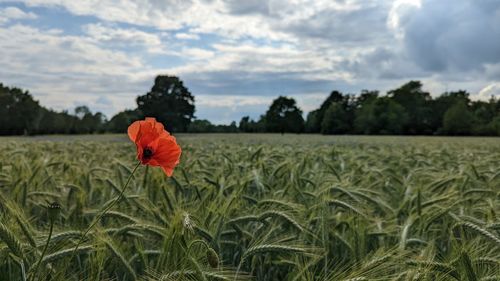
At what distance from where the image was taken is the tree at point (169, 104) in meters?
61.6

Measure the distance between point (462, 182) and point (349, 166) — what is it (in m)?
1.83

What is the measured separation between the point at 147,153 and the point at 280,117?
254 ft

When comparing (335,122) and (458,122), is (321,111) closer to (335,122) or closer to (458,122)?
(335,122)

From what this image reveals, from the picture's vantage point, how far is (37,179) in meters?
3.89

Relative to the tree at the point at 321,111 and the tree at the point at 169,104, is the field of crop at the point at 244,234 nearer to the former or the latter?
the tree at the point at 169,104

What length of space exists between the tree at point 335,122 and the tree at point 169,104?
20.3 metres

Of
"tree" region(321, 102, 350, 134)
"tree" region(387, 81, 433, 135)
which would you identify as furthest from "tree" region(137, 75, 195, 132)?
"tree" region(387, 81, 433, 135)

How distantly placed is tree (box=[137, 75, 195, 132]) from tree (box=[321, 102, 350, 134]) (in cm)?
2027

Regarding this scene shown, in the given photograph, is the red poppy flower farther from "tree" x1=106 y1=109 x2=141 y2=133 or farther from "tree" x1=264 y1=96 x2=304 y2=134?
"tree" x1=264 y1=96 x2=304 y2=134

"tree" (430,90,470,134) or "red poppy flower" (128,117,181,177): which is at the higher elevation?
"tree" (430,90,470,134)

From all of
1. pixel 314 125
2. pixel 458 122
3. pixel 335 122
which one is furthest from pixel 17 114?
pixel 458 122

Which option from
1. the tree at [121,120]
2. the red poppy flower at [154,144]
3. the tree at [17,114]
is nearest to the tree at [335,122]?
the tree at [121,120]

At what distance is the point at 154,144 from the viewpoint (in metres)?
1.71

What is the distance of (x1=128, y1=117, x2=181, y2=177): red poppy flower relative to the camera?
167 cm
